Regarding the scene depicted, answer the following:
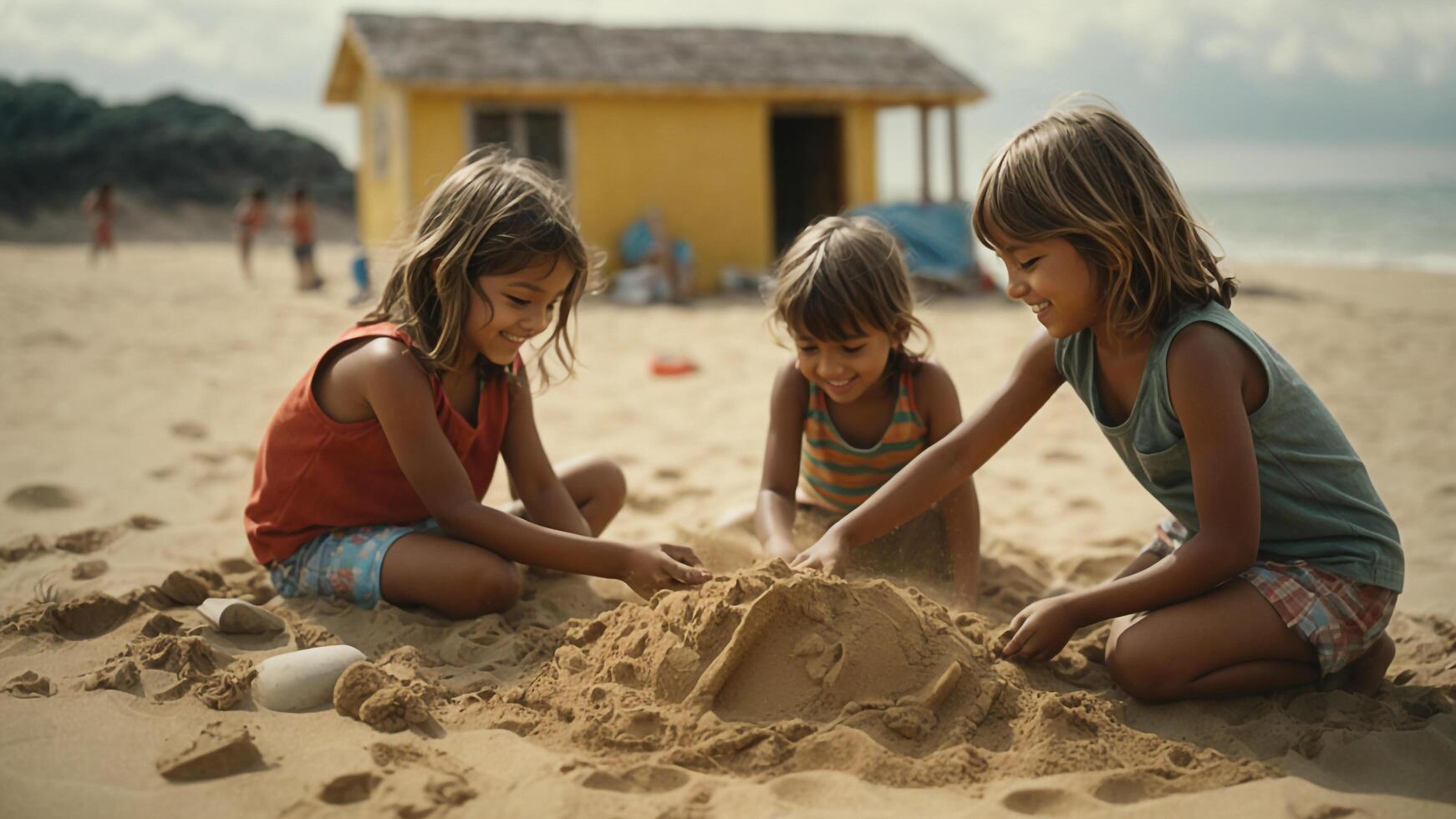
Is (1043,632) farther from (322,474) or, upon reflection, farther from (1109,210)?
(322,474)

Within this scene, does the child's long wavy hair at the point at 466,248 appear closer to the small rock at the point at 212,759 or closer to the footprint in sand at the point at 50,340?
the small rock at the point at 212,759

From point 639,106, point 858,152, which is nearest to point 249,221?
point 639,106

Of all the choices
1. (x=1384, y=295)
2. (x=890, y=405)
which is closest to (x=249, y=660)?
(x=890, y=405)

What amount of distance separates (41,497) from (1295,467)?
12.7ft

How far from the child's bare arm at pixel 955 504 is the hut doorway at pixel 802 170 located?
41.4 ft

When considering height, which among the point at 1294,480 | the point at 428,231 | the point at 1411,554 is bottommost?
the point at 1411,554

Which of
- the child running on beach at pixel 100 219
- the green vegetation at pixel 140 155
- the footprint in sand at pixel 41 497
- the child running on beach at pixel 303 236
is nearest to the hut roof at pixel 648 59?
the child running on beach at pixel 303 236

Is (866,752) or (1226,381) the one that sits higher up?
(1226,381)

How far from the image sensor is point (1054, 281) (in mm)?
2297

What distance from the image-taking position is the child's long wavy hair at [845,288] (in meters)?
2.91

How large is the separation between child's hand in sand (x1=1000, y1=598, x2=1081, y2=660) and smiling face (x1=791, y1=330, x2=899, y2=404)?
890 mm

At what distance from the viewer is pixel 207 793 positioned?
1.80m

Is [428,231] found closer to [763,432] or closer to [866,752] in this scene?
[866,752]

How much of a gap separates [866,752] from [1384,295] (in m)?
13.3
